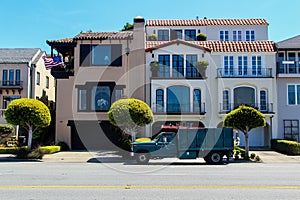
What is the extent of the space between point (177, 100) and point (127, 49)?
6343 mm

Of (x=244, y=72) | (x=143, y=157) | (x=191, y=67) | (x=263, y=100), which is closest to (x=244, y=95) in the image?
(x=263, y=100)

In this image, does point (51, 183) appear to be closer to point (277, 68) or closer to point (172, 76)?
point (172, 76)

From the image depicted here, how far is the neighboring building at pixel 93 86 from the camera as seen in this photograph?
93.1 ft

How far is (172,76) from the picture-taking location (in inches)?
1164

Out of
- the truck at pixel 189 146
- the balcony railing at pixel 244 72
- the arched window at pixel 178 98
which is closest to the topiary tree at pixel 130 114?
the truck at pixel 189 146

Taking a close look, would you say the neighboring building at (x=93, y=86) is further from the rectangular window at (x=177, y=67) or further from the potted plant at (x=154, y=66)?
the rectangular window at (x=177, y=67)

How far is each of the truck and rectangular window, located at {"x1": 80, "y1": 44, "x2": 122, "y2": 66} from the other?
11.8 metres

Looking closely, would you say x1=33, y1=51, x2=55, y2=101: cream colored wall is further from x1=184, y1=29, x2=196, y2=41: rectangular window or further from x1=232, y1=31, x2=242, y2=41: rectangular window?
x1=232, y1=31, x2=242, y2=41: rectangular window

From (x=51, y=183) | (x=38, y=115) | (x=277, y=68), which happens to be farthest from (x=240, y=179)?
(x=277, y=68)

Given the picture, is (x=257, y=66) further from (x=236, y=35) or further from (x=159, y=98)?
(x=159, y=98)

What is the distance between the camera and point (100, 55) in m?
28.7

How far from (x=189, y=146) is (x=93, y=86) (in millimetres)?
12863

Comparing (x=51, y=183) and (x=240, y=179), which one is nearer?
(x=51, y=183)

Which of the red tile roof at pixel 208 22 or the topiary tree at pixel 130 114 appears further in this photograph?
the red tile roof at pixel 208 22
